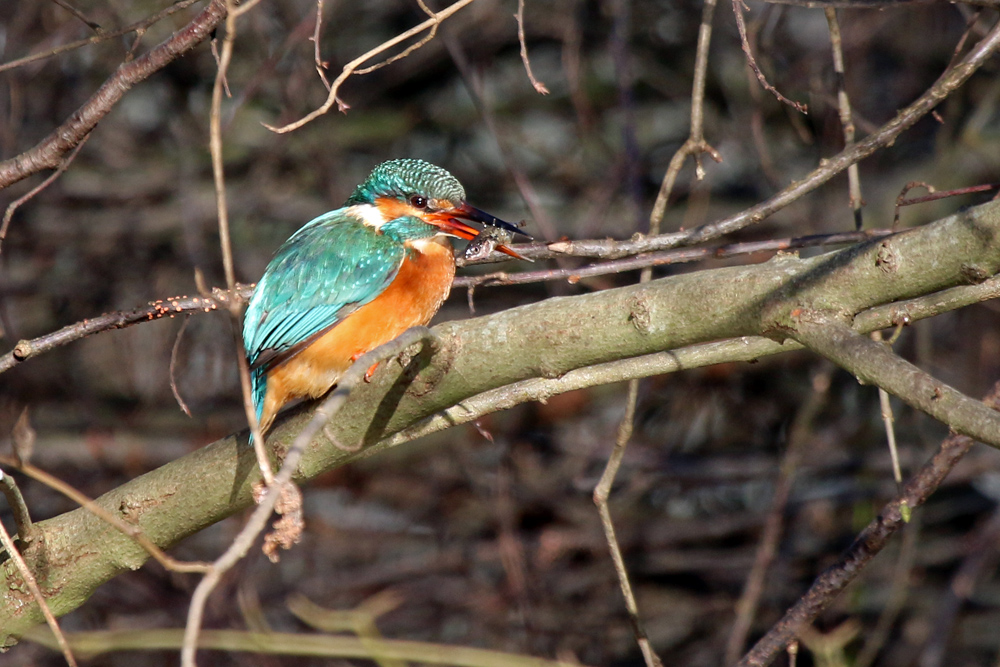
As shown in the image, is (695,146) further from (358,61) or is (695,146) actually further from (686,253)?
(358,61)

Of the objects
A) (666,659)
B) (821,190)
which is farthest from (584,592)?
(821,190)

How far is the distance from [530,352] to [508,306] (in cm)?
274

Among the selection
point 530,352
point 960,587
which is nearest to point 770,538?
point 960,587

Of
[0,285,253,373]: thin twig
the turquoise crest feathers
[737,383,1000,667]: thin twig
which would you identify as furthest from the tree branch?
the turquoise crest feathers

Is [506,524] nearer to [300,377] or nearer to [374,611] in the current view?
[300,377]

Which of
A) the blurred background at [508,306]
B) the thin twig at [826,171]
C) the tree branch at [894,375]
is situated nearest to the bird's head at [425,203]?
the thin twig at [826,171]

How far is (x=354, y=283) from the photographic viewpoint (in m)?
2.66

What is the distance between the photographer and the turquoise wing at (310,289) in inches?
101

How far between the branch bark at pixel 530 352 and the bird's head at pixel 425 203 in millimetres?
751

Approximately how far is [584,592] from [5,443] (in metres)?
2.55

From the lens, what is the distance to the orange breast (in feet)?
8.23

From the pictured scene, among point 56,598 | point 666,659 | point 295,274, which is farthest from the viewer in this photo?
point 666,659

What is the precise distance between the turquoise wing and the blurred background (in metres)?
1.36

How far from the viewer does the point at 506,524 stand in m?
3.90
